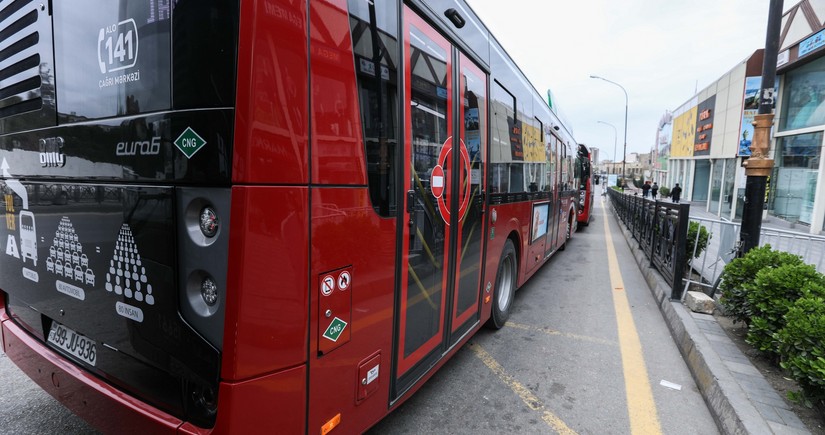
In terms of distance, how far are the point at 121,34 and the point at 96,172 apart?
651 millimetres

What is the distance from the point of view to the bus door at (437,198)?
2.56 m

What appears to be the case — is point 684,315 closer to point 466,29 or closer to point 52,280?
point 466,29

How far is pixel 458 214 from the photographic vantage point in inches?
130

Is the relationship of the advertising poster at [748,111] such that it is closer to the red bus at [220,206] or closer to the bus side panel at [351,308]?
the red bus at [220,206]

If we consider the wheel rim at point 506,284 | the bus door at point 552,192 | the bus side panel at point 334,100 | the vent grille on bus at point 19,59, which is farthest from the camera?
the bus door at point 552,192

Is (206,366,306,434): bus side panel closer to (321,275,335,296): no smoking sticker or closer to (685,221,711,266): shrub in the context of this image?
(321,275,335,296): no smoking sticker

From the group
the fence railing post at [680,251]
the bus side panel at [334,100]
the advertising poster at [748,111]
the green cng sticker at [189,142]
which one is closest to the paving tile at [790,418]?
the fence railing post at [680,251]

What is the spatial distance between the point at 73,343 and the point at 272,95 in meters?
1.85

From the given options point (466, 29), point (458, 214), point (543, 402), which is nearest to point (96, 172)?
point (458, 214)

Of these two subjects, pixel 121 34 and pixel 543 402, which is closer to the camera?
pixel 121 34

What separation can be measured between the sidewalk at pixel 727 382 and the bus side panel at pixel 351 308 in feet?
8.12

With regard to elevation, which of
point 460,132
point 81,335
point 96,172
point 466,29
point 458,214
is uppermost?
point 466,29

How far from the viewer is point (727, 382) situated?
3.23 m

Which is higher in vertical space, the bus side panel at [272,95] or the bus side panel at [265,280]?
the bus side panel at [272,95]
